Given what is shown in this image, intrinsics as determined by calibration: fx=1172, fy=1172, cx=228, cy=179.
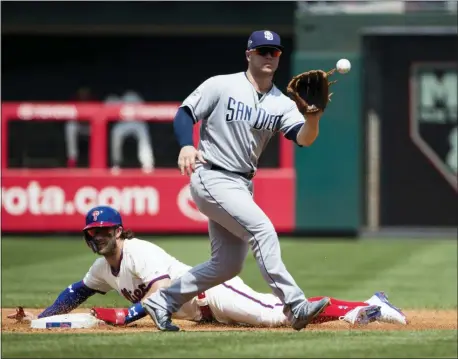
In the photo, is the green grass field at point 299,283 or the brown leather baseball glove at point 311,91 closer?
the green grass field at point 299,283

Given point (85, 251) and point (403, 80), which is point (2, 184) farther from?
point (403, 80)

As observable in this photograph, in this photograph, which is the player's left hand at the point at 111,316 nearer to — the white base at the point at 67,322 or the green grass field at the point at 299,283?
the white base at the point at 67,322

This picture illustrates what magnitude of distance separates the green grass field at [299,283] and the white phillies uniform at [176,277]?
75 cm

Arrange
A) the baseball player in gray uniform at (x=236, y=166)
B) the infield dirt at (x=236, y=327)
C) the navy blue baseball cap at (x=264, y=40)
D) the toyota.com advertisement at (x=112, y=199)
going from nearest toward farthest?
the baseball player in gray uniform at (x=236, y=166)
the navy blue baseball cap at (x=264, y=40)
the infield dirt at (x=236, y=327)
the toyota.com advertisement at (x=112, y=199)

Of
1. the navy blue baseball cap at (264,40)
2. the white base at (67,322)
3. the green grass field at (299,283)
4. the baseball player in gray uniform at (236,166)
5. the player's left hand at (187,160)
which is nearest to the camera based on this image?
the green grass field at (299,283)

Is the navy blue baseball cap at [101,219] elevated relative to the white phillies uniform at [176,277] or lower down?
elevated

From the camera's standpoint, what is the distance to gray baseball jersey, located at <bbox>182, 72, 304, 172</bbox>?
22.2 feet

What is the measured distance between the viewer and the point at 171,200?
15.7m

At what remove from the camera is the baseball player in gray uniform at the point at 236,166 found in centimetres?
660

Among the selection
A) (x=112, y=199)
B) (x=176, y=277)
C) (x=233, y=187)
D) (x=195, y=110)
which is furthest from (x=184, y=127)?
(x=112, y=199)

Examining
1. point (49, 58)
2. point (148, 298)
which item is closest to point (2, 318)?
point (148, 298)

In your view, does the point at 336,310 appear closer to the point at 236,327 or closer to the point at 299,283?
the point at 236,327

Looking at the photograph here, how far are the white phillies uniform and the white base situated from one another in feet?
0.88

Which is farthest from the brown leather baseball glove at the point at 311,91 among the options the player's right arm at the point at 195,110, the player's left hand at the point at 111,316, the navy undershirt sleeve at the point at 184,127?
the player's left hand at the point at 111,316
